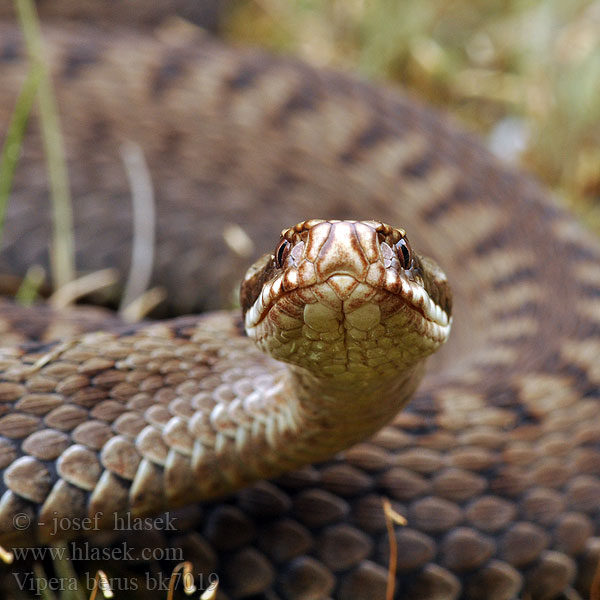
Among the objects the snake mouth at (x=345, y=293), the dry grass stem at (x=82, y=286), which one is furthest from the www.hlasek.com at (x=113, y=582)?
the dry grass stem at (x=82, y=286)

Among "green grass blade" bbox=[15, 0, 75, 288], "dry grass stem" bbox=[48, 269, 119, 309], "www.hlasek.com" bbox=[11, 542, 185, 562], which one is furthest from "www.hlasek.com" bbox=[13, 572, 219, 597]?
"green grass blade" bbox=[15, 0, 75, 288]

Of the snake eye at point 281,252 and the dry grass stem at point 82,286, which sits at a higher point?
the snake eye at point 281,252

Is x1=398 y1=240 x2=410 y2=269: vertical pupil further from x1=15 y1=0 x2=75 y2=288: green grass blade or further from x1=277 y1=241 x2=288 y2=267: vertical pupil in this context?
x1=15 y1=0 x2=75 y2=288: green grass blade

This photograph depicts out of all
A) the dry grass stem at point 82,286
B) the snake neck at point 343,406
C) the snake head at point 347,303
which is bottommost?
the dry grass stem at point 82,286

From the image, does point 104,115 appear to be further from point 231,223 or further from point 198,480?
point 198,480

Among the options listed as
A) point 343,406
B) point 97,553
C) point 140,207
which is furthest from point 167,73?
point 343,406

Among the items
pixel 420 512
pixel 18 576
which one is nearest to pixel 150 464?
pixel 18 576
